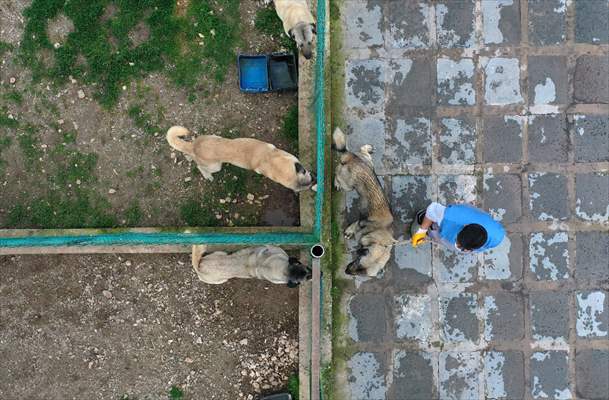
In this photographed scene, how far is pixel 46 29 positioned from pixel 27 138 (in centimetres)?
147

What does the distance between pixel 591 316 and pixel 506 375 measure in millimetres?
1336

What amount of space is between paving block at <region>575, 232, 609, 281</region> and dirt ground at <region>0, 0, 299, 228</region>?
371 centimetres

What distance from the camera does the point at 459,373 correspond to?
6.52 metres

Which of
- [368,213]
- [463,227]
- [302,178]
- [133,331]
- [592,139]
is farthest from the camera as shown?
[133,331]

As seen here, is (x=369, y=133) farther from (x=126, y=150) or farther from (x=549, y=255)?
(x=126, y=150)

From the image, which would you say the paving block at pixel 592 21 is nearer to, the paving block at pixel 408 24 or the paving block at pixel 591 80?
the paving block at pixel 591 80

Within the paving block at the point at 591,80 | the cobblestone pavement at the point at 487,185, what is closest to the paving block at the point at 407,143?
the cobblestone pavement at the point at 487,185

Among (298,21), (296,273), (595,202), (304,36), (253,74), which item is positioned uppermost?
(298,21)

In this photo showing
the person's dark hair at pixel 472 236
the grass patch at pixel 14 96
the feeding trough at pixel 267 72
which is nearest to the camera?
the person's dark hair at pixel 472 236

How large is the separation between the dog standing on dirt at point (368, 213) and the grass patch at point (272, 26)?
1606mm

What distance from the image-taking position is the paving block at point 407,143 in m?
6.58

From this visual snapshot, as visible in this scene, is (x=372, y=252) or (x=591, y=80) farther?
(x=591, y=80)

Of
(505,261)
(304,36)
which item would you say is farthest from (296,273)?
(505,261)

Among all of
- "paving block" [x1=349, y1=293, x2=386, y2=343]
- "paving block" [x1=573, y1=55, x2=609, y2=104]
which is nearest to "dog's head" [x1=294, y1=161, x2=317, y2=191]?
"paving block" [x1=349, y1=293, x2=386, y2=343]
